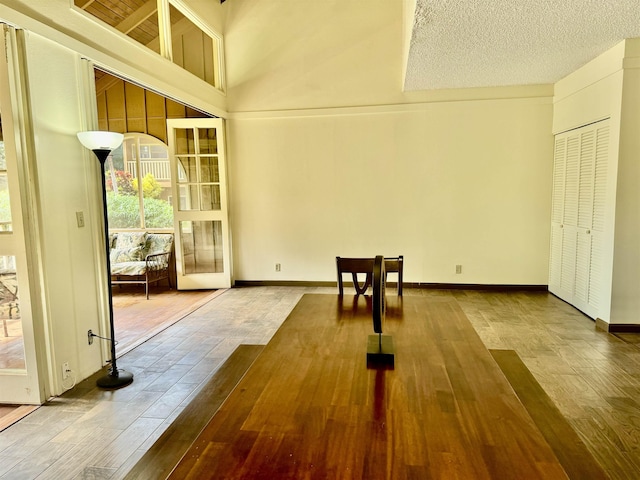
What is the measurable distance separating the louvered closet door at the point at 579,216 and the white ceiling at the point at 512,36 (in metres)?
0.77

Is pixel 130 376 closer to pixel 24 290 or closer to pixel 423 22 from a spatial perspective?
pixel 24 290

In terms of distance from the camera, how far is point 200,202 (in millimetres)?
5547

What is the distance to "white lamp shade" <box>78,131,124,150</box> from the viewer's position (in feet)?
8.82

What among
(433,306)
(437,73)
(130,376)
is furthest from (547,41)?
(130,376)

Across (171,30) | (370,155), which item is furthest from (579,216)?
(171,30)

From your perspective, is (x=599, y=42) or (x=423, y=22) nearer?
(x=423, y=22)

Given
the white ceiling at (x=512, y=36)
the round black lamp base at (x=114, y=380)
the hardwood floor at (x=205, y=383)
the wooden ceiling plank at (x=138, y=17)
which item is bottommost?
the hardwood floor at (x=205, y=383)

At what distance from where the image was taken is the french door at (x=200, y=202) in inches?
214

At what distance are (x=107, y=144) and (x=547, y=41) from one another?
3588mm

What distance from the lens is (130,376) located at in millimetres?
2896

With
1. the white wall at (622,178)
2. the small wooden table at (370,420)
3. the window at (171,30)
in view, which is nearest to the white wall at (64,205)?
the window at (171,30)

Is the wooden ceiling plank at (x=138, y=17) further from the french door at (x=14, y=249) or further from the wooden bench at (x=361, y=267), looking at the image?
the wooden bench at (x=361, y=267)

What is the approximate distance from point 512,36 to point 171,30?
130 inches

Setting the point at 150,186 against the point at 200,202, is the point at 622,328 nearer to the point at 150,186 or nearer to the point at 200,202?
the point at 200,202
